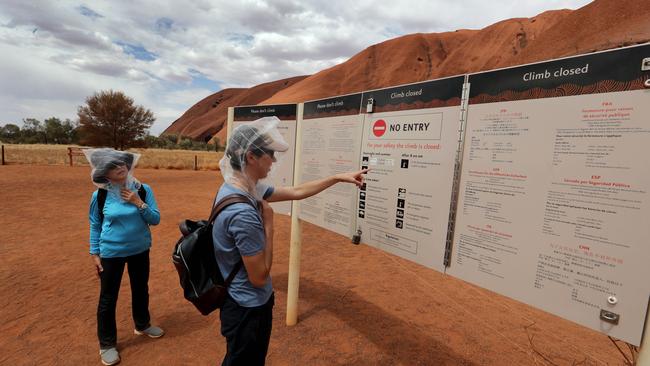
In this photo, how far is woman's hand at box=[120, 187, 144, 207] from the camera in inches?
119

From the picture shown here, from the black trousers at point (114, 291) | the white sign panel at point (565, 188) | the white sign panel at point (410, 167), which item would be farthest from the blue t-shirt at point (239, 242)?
the black trousers at point (114, 291)

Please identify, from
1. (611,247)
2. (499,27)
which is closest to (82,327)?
(611,247)

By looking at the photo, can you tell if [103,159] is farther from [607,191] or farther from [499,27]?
[499,27]

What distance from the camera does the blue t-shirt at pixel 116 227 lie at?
3020mm

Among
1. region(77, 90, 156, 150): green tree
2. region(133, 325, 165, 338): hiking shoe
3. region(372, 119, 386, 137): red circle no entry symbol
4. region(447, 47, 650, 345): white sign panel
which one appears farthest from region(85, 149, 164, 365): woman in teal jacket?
region(77, 90, 156, 150): green tree

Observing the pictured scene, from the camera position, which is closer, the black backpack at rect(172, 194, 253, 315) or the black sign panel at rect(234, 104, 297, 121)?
the black backpack at rect(172, 194, 253, 315)

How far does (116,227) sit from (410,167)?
270 centimetres

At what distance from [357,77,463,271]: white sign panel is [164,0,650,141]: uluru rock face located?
1031 inches

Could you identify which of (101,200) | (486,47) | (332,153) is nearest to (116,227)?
(101,200)

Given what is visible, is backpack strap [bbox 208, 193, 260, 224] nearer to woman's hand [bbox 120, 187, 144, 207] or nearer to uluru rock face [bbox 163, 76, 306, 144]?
woman's hand [bbox 120, 187, 144, 207]

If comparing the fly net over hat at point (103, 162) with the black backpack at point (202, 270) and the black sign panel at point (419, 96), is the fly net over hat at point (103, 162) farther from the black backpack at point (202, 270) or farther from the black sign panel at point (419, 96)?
the black sign panel at point (419, 96)

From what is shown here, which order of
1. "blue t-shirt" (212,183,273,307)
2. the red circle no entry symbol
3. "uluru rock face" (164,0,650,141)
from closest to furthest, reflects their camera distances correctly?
"blue t-shirt" (212,183,273,307) → the red circle no entry symbol → "uluru rock face" (164,0,650,141)

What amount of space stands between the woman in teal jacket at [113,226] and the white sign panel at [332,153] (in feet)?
5.51

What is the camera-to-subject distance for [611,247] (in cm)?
163
